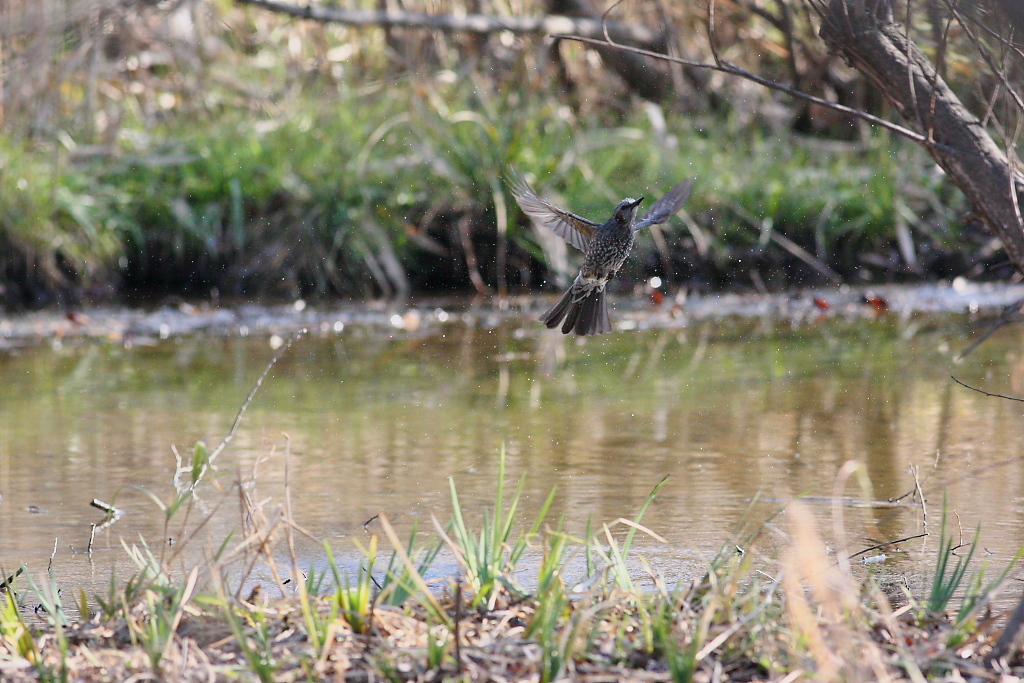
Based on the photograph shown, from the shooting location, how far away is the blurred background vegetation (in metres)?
8.33

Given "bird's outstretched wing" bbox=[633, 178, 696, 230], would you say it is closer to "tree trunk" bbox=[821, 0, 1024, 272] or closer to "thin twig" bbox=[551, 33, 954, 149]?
"tree trunk" bbox=[821, 0, 1024, 272]

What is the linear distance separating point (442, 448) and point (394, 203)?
4.69 metres

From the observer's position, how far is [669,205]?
4.02m

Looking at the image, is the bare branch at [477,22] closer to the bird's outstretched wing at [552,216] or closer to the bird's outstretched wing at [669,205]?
the bird's outstretched wing at [552,216]

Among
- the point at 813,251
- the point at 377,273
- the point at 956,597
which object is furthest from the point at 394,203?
the point at 956,597

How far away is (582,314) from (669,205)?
1.56ft

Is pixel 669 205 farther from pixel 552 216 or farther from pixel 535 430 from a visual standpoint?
pixel 535 430

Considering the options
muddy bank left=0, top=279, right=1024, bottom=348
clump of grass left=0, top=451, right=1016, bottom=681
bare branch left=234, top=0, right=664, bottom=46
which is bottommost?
clump of grass left=0, top=451, right=1016, bottom=681

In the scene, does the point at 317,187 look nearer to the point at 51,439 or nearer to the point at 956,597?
the point at 51,439

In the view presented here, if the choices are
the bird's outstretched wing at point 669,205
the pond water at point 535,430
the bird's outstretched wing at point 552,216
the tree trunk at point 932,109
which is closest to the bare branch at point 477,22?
the pond water at point 535,430

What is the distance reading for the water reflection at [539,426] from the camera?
3.35 meters

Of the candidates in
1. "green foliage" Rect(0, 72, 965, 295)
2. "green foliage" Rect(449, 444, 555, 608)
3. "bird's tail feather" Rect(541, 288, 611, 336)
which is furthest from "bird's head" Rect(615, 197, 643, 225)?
"green foliage" Rect(0, 72, 965, 295)

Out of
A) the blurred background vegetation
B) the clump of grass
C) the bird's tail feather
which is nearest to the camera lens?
the clump of grass

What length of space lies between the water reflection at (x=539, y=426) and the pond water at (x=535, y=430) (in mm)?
14
